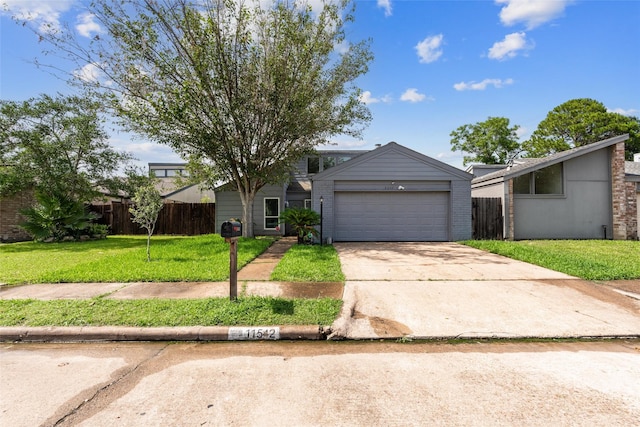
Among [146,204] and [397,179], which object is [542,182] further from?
[146,204]

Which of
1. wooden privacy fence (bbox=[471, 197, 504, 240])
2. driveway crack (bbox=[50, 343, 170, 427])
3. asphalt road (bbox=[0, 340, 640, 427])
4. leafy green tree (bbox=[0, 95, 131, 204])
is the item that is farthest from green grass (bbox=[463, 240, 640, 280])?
leafy green tree (bbox=[0, 95, 131, 204])

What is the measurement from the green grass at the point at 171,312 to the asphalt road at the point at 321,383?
14.5 inches

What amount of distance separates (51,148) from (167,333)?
14.0 meters

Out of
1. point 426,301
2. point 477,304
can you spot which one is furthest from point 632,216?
point 426,301

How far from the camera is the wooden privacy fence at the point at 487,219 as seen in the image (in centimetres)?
1246

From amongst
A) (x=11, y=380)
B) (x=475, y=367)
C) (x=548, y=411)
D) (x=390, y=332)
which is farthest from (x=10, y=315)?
(x=548, y=411)

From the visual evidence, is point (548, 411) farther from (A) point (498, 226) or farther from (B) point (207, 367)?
(A) point (498, 226)

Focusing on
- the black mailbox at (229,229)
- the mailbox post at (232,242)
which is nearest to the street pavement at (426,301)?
the mailbox post at (232,242)

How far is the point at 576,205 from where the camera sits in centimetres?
1239

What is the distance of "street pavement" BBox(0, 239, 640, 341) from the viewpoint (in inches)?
142

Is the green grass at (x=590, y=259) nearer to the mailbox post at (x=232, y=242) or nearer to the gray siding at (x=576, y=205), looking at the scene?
the gray siding at (x=576, y=205)

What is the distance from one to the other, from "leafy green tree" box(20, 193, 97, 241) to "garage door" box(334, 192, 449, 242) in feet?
37.5

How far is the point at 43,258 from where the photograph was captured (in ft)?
29.5

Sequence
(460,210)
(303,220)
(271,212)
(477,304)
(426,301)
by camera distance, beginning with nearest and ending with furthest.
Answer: (477,304), (426,301), (303,220), (460,210), (271,212)
